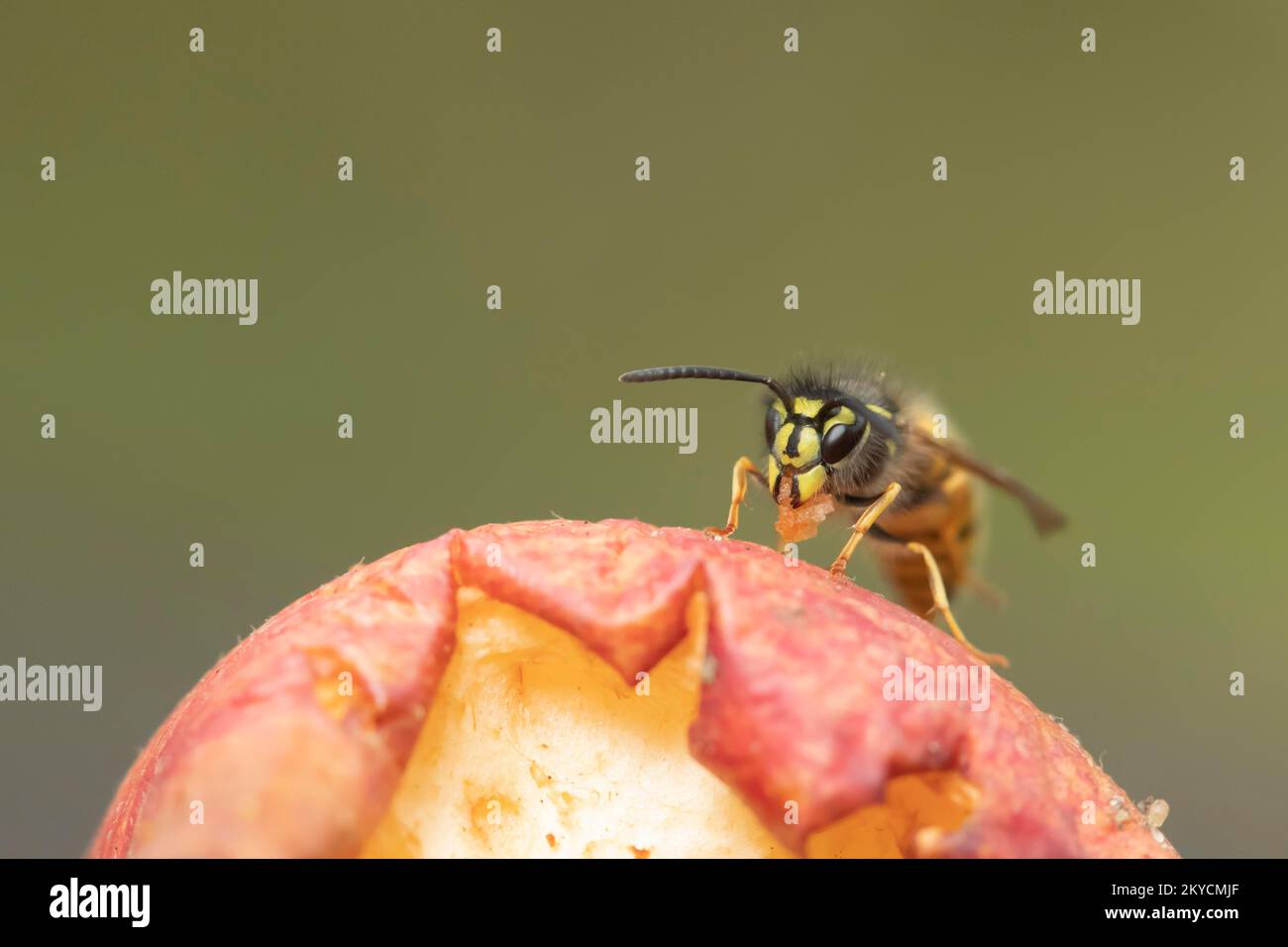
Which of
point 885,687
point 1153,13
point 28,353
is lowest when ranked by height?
point 885,687

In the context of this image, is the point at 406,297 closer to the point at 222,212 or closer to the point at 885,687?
the point at 222,212

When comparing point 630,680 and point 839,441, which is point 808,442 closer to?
point 839,441

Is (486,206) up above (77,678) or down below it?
above

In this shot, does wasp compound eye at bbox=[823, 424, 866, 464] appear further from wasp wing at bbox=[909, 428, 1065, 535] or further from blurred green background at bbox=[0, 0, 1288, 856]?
blurred green background at bbox=[0, 0, 1288, 856]

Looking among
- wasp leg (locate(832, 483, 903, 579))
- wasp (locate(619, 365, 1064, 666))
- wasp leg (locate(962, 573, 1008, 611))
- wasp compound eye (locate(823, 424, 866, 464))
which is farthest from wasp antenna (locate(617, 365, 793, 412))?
wasp leg (locate(962, 573, 1008, 611))

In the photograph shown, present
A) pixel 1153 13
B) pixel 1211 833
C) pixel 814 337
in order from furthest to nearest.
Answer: pixel 1153 13
pixel 814 337
pixel 1211 833

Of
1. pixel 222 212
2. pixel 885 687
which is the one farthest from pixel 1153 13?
pixel 885 687

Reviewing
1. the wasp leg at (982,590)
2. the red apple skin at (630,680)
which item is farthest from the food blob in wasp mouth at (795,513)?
the wasp leg at (982,590)
